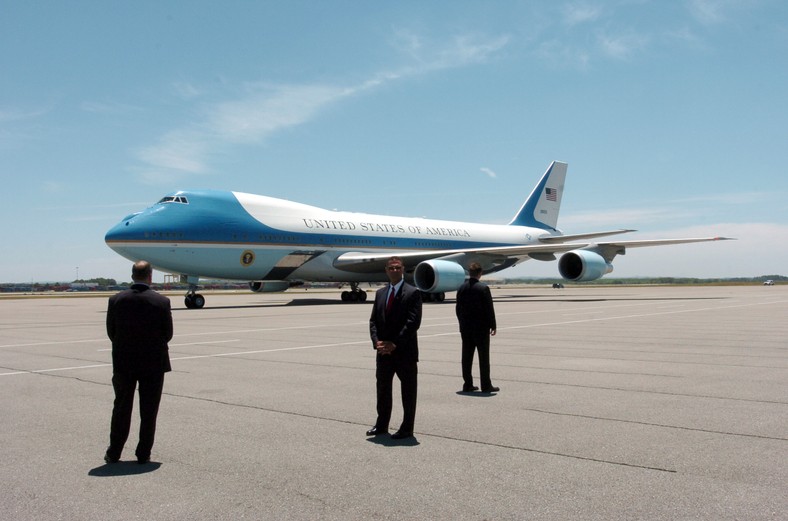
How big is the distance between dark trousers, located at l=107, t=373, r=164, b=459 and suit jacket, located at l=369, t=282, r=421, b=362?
1.87 metres

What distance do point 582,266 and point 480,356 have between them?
2445cm

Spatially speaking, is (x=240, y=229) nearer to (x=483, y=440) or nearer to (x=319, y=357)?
(x=319, y=357)

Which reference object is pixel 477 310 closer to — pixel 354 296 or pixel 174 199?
pixel 174 199

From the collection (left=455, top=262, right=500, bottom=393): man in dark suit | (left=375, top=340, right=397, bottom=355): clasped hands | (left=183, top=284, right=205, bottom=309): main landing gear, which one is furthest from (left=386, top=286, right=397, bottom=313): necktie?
(left=183, top=284, right=205, bottom=309): main landing gear

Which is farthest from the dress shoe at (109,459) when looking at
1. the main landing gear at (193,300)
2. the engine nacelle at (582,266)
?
the engine nacelle at (582,266)

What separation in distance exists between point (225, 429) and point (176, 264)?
2114cm

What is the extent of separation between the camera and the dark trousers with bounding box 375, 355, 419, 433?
5.77 metres

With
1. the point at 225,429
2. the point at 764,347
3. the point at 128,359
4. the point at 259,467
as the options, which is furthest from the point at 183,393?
→ the point at 764,347

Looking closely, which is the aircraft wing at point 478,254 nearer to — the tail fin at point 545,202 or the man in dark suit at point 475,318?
the tail fin at point 545,202

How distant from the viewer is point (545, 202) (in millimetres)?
46281

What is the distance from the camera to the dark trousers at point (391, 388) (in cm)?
577

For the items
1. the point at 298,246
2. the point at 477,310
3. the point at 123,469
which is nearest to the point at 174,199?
the point at 298,246

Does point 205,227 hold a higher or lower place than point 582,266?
higher

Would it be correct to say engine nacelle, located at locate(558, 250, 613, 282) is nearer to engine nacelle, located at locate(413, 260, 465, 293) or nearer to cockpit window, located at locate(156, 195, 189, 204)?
engine nacelle, located at locate(413, 260, 465, 293)
